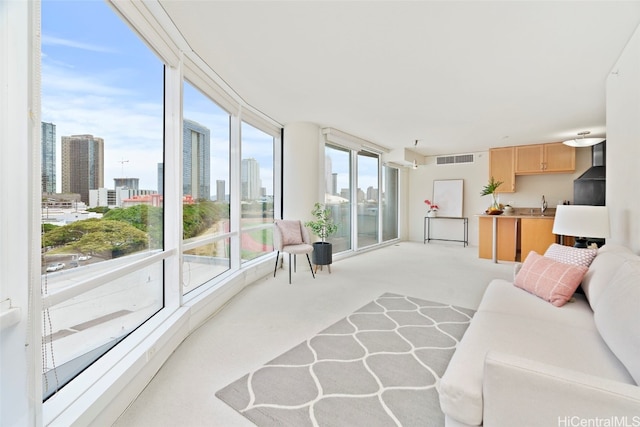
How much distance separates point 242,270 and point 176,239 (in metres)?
1.40

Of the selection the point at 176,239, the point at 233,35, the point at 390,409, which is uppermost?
the point at 233,35

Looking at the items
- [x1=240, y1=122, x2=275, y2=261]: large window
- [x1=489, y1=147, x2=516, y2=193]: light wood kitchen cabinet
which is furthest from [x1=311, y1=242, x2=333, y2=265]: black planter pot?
[x1=489, y1=147, x2=516, y2=193]: light wood kitchen cabinet

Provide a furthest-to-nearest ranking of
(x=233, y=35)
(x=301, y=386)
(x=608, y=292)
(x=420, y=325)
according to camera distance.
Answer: (x=420, y=325)
(x=233, y=35)
(x=301, y=386)
(x=608, y=292)

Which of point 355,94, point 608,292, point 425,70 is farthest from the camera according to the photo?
point 355,94

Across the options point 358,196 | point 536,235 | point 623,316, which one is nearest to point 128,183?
point 623,316

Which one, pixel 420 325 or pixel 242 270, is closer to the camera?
pixel 420 325

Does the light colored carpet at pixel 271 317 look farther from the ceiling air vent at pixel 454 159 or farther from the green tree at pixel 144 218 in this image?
the ceiling air vent at pixel 454 159

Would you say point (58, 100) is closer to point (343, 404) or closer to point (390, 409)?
point (343, 404)

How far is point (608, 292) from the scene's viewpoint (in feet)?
4.98

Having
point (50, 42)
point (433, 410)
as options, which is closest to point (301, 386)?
point (433, 410)

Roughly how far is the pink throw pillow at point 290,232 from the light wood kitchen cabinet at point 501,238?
391 centimetres

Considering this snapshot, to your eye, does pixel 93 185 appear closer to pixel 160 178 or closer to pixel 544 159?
pixel 160 178

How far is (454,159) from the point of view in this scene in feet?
24.7

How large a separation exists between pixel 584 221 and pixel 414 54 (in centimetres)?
206
